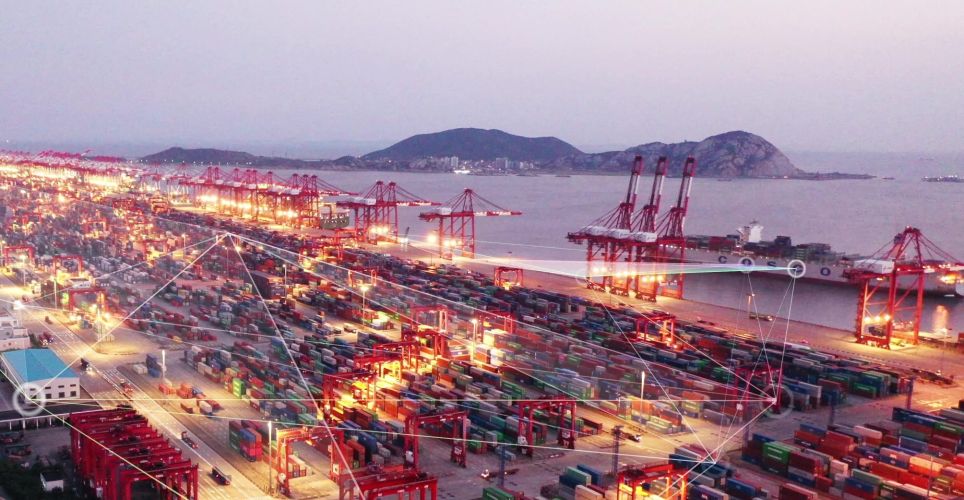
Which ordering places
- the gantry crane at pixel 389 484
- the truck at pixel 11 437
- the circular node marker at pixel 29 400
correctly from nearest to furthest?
the gantry crane at pixel 389 484, the truck at pixel 11 437, the circular node marker at pixel 29 400

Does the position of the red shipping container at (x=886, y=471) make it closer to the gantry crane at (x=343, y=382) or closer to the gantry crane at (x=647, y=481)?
the gantry crane at (x=647, y=481)

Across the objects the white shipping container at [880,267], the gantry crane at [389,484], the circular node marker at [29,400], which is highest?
the white shipping container at [880,267]

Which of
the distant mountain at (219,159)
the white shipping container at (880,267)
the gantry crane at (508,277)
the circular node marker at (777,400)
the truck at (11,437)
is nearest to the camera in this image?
the truck at (11,437)

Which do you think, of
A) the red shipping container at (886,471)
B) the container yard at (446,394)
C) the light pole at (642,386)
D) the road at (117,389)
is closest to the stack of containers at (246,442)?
the container yard at (446,394)

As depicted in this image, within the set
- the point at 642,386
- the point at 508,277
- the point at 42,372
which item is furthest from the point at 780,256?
the point at 42,372

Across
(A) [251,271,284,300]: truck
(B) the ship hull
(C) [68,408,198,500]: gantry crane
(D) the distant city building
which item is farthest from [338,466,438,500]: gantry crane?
(B) the ship hull

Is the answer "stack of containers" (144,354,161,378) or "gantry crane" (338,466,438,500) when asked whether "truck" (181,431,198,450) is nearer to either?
"stack of containers" (144,354,161,378)

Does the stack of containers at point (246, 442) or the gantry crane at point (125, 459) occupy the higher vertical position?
the gantry crane at point (125, 459)
